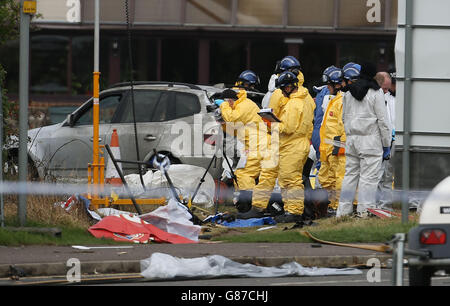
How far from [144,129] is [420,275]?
9459mm

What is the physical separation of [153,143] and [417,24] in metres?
5.09

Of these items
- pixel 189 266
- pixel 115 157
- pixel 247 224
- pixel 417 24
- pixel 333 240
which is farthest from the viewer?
pixel 115 157

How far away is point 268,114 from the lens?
596 inches

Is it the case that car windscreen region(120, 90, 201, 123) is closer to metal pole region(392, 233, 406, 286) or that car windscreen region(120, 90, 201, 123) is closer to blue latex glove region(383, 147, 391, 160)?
blue latex glove region(383, 147, 391, 160)

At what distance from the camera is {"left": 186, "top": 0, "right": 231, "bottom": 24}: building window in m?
29.9

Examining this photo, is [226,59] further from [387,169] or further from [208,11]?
[387,169]

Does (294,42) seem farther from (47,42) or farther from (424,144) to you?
(424,144)

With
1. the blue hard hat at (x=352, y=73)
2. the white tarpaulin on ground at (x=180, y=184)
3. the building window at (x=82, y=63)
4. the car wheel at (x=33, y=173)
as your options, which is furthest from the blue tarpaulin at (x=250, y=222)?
the building window at (x=82, y=63)

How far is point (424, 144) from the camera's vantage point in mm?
14570

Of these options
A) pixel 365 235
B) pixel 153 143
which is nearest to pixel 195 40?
pixel 153 143

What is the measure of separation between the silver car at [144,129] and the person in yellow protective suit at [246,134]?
1005 millimetres

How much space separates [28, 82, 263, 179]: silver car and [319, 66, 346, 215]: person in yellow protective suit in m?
1.75

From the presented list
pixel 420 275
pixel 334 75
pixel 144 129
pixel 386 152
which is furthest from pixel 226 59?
pixel 420 275

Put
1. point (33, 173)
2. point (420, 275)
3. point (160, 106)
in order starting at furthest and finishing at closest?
point (160, 106), point (33, 173), point (420, 275)
